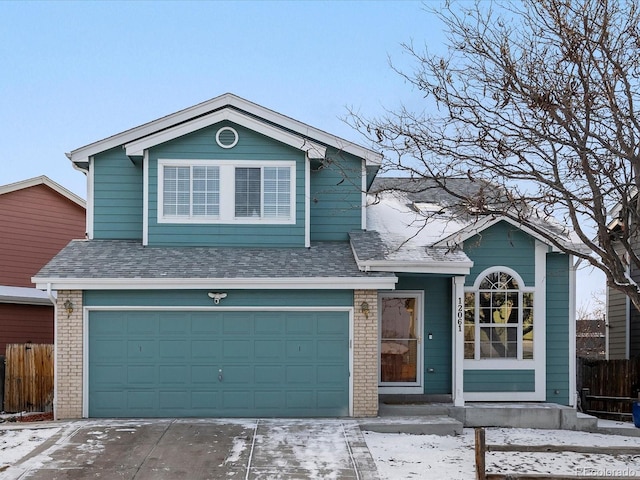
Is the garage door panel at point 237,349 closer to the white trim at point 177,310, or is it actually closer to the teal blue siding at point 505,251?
the white trim at point 177,310

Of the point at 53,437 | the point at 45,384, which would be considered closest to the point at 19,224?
the point at 45,384

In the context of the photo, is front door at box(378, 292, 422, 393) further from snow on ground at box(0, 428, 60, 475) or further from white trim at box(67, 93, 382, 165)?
snow on ground at box(0, 428, 60, 475)

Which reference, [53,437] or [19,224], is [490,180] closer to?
[53,437]

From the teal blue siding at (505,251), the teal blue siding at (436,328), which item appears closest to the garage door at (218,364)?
the teal blue siding at (436,328)

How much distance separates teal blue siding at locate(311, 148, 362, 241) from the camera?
55.2ft

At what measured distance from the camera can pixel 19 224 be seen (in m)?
22.7

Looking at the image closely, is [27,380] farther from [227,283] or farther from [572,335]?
[572,335]

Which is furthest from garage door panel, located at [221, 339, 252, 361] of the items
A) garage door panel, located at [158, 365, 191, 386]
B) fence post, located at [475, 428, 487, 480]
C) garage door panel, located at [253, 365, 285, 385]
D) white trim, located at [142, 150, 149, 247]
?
fence post, located at [475, 428, 487, 480]

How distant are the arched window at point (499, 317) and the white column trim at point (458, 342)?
71cm

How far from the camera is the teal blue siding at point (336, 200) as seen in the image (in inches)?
663

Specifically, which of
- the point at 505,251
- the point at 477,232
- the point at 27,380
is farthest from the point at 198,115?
the point at 505,251

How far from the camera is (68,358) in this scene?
14812mm

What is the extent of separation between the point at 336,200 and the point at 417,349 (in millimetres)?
3506

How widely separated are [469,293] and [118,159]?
767 cm
